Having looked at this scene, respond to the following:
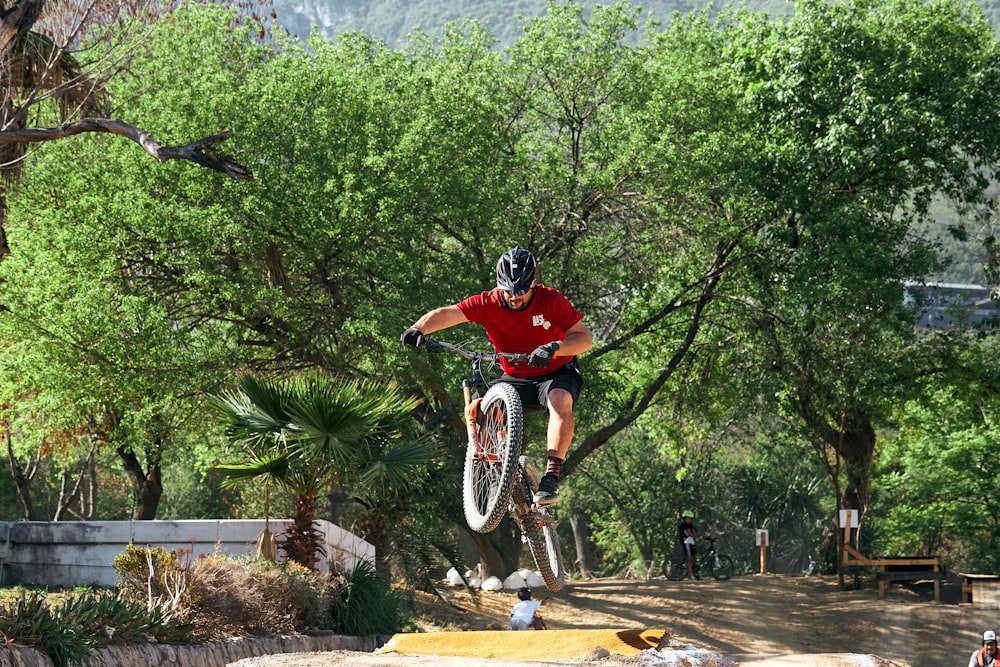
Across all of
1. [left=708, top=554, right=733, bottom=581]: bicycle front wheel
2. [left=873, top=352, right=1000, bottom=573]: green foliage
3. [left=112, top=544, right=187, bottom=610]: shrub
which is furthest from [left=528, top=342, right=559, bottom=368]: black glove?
[left=873, top=352, right=1000, bottom=573]: green foliage

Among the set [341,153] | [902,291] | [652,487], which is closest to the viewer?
[341,153]

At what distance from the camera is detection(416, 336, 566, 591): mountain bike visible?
8.74 metres

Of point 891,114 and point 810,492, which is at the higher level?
point 891,114

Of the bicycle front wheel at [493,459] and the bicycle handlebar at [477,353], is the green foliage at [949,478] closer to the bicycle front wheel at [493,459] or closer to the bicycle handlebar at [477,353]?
the bicycle front wheel at [493,459]

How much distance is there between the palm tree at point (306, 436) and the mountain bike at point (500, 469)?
22.7 feet

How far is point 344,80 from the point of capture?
24734 millimetres

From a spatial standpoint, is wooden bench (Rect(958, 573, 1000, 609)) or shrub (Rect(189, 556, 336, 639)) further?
wooden bench (Rect(958, 573, 1000, 609))

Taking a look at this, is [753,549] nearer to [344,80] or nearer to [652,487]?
[652,487]

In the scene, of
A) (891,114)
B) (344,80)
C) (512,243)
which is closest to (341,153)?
(344,80)

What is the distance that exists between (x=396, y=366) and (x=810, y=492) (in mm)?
30392

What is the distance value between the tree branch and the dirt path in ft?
40.5

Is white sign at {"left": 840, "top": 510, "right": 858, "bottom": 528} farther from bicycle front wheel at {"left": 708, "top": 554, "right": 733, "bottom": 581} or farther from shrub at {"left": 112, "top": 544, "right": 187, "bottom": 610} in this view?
shrub at {"left": 112, "top": 544, "right": 187, "bottom": 610}

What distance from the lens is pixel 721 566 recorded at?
34.0 metres

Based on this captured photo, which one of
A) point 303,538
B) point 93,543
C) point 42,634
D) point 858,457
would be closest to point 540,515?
point 42,634
